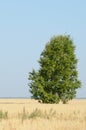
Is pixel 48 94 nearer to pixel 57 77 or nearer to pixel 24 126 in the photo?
pixel 57 77

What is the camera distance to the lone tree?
59719mm

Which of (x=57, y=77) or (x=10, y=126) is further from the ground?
(x=57, y=77)

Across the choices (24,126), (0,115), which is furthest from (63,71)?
(24,126)

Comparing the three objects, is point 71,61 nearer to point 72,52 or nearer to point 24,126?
point 72,52

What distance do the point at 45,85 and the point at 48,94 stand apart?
1.14m

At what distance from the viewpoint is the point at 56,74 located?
2370 inches

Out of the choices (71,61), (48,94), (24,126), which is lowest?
(24,126)

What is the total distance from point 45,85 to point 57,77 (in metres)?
1.76

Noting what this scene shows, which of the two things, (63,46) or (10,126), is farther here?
(63,46)

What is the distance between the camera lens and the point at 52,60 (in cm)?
5959

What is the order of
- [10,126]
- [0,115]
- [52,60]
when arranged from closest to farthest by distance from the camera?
[10,126]
[0,115]
[52,60]

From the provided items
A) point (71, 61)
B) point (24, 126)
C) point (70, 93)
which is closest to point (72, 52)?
point (71, 61)

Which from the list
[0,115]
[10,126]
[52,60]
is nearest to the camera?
[10,126]

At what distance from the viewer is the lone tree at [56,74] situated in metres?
59.7
